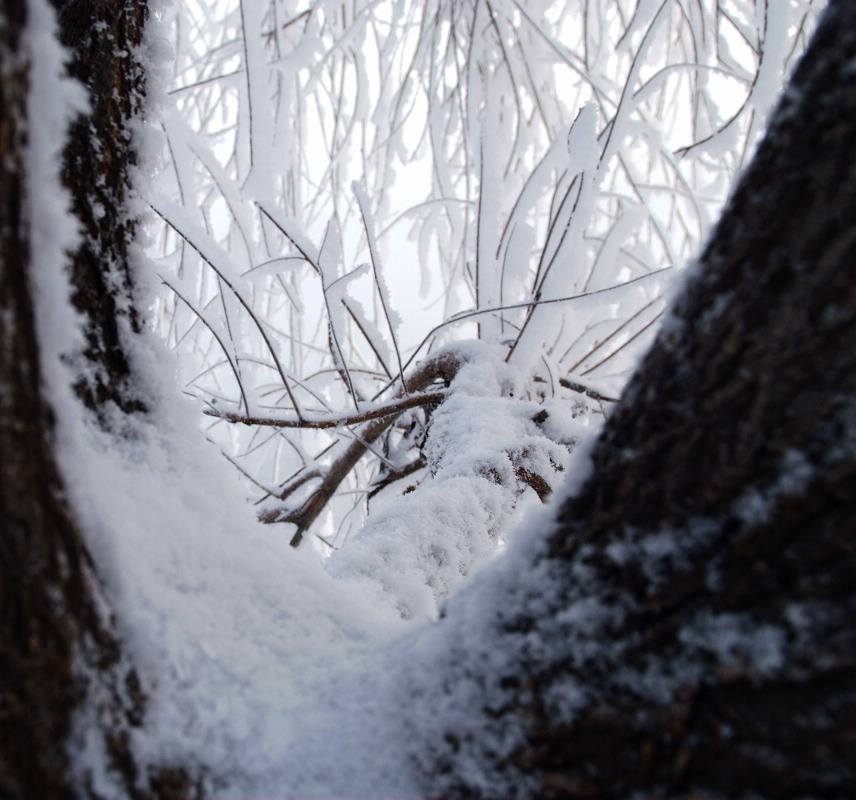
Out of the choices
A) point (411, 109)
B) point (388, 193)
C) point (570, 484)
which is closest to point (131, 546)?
point (570, 484)

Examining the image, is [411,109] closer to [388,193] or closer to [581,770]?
[388,193]

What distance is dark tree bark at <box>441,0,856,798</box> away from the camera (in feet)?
0.64

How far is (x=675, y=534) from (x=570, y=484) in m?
0.06

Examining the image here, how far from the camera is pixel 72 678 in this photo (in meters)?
0.23

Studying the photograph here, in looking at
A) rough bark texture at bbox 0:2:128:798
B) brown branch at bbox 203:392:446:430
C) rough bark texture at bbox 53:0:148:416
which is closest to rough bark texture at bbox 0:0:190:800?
rough bark texture at bbox 0:2:128:798

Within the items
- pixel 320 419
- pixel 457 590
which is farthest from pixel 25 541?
pixel 320 419

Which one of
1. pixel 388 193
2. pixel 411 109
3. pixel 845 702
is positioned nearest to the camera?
pixel 845 702

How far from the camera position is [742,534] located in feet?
0.69

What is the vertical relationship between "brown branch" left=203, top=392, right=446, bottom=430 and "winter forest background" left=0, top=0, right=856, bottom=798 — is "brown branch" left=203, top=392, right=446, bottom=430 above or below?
above

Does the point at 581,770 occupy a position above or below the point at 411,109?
below

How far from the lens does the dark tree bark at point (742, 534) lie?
7.7 inches

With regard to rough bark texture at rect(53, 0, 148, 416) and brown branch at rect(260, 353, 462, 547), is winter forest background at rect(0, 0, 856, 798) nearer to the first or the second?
rough bark texture at rect(53, 0, 148, 416)

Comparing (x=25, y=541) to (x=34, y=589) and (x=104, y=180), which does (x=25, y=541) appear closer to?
(x=34, y=589)

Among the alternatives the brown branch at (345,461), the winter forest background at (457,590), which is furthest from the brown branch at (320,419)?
the winter forest background at (457,590)
